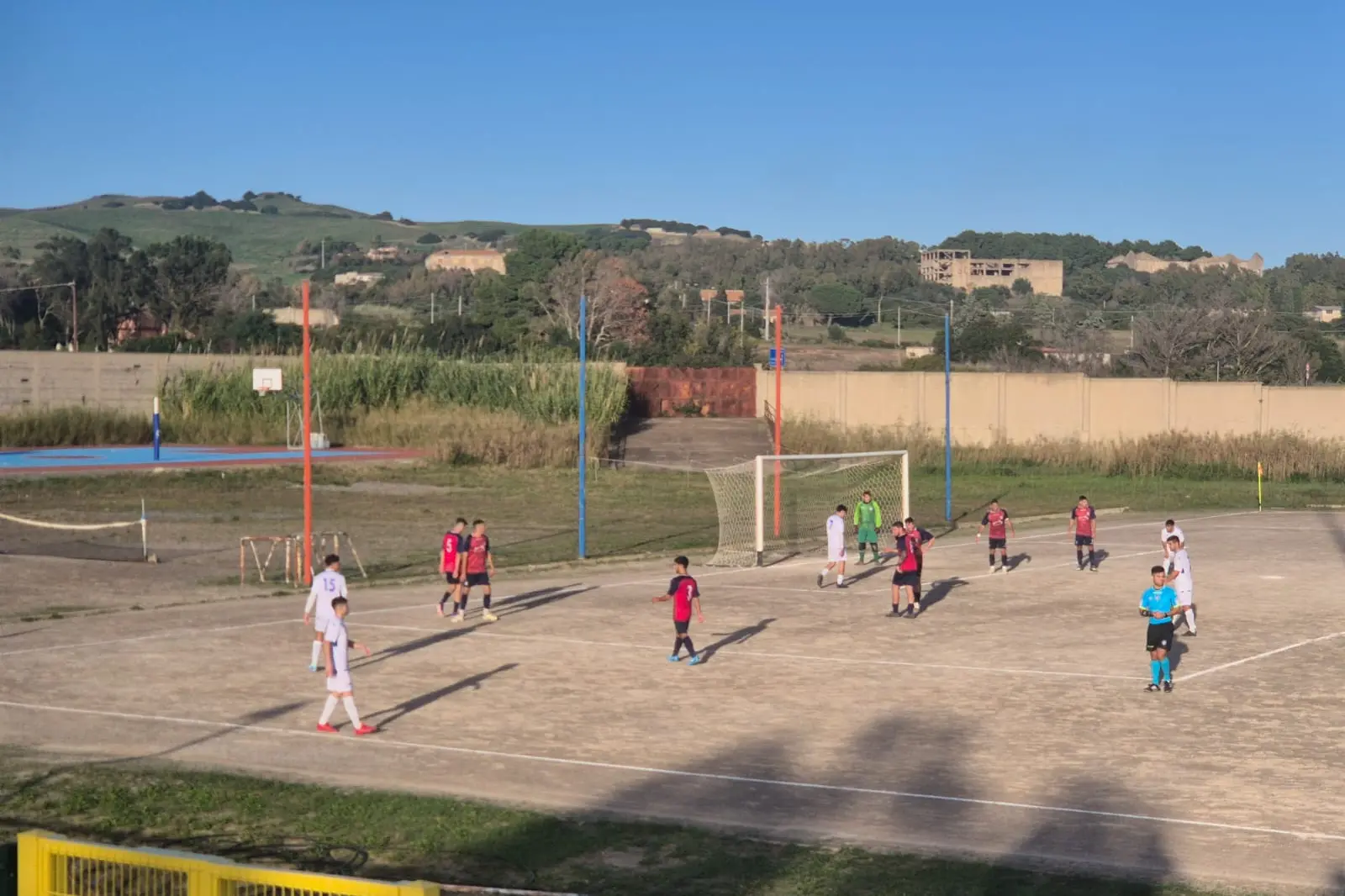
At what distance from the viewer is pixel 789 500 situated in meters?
45.6

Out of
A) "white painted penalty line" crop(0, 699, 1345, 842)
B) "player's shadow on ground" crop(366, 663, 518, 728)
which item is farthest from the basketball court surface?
"white painted penalty line" crop(0, 699, 1345, 842)

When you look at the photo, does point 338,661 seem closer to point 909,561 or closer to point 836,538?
point 909,561

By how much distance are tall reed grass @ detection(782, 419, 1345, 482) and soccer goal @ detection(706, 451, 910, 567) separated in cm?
967

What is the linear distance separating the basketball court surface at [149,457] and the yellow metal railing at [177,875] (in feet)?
135

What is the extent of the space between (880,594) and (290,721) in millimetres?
13858

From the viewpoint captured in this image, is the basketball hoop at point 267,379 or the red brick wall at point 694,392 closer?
the basketball hoop at point 267,379

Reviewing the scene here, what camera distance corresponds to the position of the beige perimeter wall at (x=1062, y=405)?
60.6 m

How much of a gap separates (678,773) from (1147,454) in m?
45.8

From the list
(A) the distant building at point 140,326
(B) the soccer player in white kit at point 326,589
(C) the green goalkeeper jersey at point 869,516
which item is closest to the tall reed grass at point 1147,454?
(C) the green goalkeeper jersey at point 869,516

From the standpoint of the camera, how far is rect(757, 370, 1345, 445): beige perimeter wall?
60.6 m

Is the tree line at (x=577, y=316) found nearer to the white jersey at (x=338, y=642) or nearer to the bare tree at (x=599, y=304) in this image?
the bare tree at (x=599, y=304)

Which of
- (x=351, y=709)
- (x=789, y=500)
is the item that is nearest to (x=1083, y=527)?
(x=789, y=500)

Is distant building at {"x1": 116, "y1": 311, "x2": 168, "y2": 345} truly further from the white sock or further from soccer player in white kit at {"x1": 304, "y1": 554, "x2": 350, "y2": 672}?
the white sock

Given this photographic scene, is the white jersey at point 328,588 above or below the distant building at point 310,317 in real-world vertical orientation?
below
